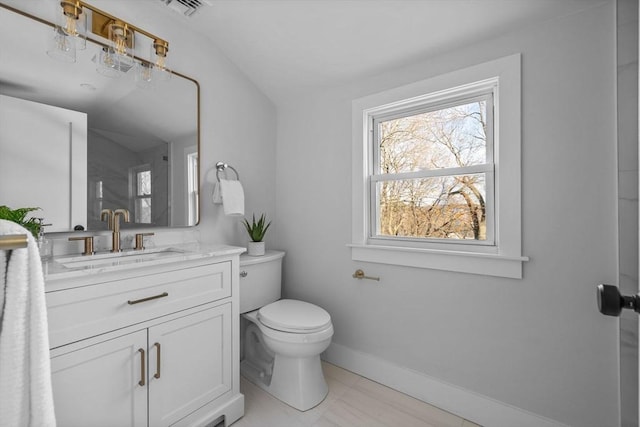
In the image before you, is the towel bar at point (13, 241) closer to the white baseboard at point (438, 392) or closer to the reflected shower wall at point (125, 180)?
the reflected shower wall at point (125, 180)

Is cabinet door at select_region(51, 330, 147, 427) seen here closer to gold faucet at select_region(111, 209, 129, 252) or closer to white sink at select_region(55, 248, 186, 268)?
white sink at select_region(55, 248, 186, 268)

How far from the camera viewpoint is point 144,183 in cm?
167

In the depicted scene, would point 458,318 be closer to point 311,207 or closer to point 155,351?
point 311,207

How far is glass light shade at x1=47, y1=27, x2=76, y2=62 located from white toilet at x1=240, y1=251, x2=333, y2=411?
1296 mm

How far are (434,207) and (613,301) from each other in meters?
1.17

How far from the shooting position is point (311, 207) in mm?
2188

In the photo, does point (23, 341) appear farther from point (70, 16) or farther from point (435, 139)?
point (435, 139)

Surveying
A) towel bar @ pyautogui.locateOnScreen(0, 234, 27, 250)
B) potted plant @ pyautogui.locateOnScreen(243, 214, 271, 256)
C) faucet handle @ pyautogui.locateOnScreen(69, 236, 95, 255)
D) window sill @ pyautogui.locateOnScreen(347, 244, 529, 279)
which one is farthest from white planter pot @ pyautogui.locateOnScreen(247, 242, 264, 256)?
towel bar @ pyautogui.locateOnScreen(0, 234, 27, 250)

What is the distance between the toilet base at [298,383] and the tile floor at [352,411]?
0.03 meters

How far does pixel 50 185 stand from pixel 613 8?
2.52m

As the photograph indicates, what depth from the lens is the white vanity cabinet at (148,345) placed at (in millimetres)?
1032

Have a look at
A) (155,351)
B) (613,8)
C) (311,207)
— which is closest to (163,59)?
(311,207)

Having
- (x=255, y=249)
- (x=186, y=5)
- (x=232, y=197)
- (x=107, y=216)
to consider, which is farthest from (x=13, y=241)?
(x=186, y=5)

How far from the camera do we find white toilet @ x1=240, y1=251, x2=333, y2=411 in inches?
63.0
